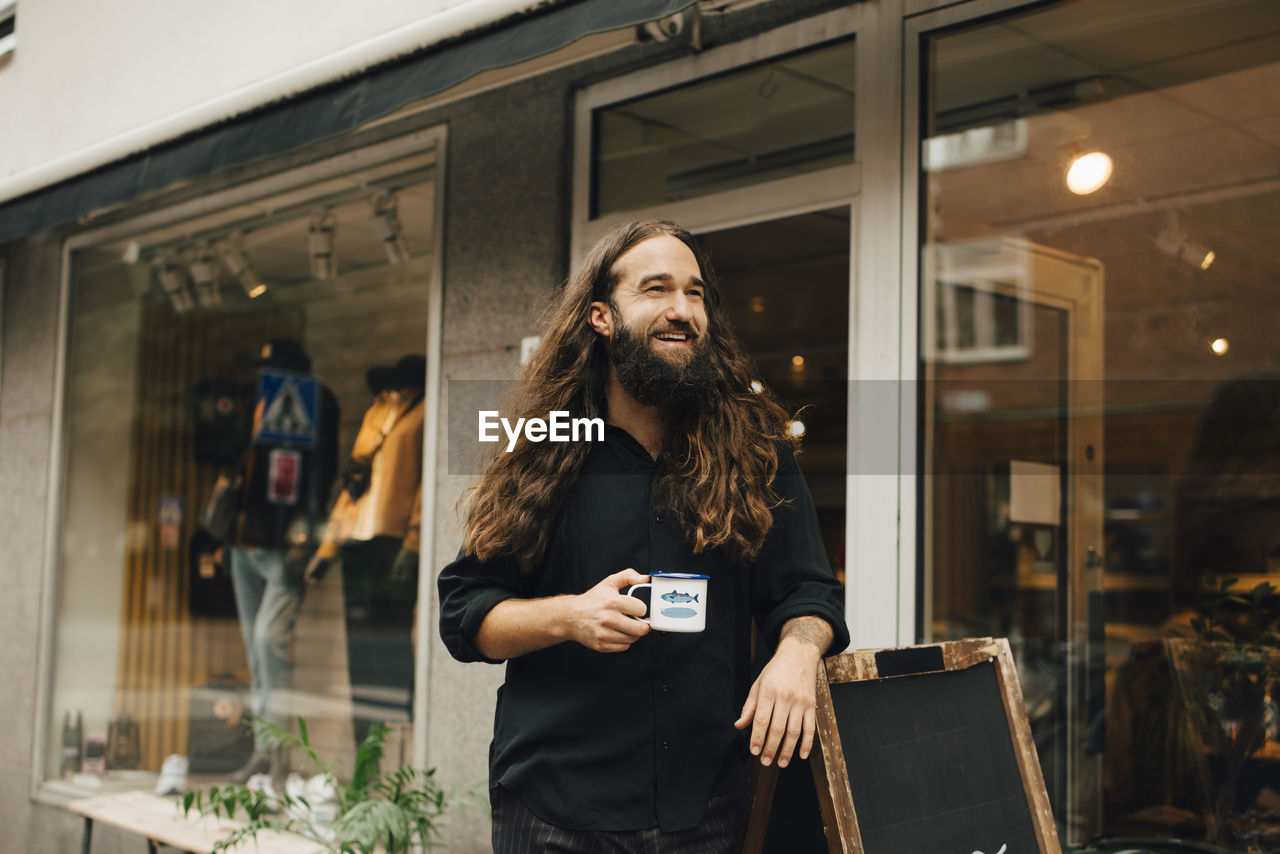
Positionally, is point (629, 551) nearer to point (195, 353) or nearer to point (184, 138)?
point (184, 138)

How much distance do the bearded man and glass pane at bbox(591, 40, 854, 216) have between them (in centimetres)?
152

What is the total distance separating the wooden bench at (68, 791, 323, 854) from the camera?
4523 mm

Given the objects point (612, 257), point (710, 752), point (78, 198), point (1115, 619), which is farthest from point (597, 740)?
point (78, 198)

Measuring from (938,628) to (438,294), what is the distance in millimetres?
2269

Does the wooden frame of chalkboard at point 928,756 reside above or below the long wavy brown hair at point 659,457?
below

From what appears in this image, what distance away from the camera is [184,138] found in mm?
4797

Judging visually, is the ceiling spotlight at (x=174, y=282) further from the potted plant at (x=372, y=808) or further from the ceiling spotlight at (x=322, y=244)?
the potted plant at (x=372, y=808)

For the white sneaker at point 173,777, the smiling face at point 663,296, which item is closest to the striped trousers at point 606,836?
the smiling face at point 663,296

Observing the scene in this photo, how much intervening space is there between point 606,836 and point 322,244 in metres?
4.11

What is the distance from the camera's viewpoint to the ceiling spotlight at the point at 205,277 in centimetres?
619

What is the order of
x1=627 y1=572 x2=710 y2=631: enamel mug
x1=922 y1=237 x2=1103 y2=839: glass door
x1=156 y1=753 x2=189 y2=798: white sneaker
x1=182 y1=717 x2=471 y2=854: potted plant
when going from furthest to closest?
x1=156 y1=753 x2=189 y2=798: white sneaker → x1=922 y1=237 x2=1103 y2=839: glass door → x1=182 y1=717 x2=471 y2=854: potted plant → x1=627 y1=572 x2=710 y2=631: enamel mug

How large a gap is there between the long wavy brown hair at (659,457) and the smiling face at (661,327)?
44 millimetres

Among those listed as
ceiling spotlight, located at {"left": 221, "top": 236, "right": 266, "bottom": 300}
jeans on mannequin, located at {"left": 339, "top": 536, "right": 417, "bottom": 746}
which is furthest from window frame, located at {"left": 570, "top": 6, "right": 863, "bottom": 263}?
ceiling spotlight, located at {"left": 221, "top": 236, "right": 266, "bottom": 300}

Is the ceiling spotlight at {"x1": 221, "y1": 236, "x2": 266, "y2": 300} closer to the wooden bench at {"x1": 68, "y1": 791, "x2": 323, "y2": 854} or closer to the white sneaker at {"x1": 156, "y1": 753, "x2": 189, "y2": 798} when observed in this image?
the white sneaker at {"x1": 156, "y1": 753, "x2": 189, "y2": 798}
